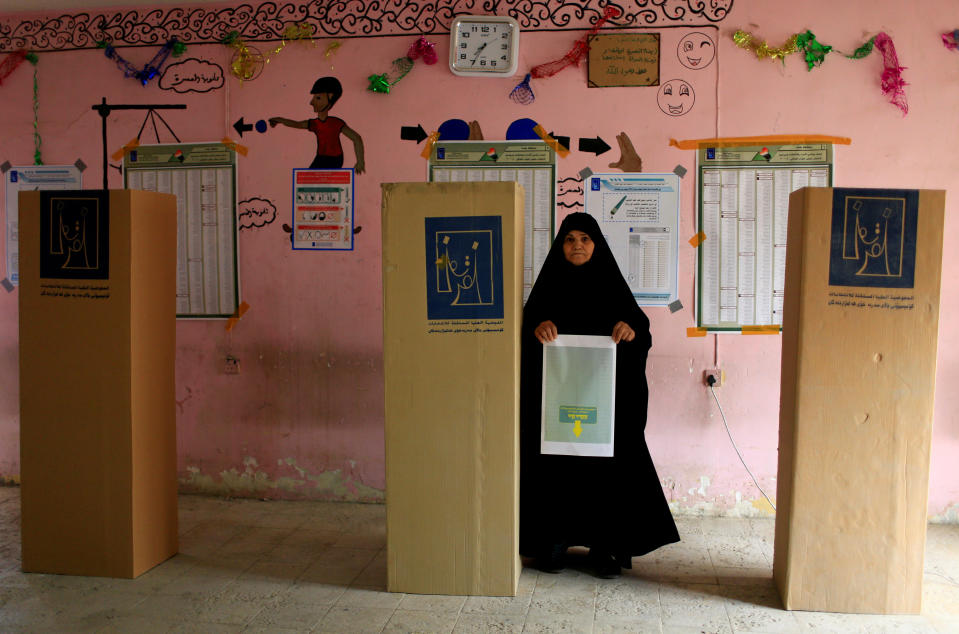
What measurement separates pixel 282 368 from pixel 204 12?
6.33 feet

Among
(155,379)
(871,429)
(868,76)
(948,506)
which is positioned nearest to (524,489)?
(871,429)

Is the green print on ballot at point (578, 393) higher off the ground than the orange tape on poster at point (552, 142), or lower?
lower

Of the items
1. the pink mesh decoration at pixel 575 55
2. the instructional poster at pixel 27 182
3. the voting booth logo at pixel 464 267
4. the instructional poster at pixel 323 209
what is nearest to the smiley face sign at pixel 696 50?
the pink mesh decoration at pixel 575 55

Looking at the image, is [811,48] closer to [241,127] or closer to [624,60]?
[624,60]

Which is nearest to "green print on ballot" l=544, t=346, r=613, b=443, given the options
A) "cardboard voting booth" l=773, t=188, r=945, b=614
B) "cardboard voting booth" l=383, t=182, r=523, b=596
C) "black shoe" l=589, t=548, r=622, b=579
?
"cardboard voting booth" l=383, t=182, r=523, b=596

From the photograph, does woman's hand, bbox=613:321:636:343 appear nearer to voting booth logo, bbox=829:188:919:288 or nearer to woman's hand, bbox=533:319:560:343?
woman's hand, bbox=533:319:560:343

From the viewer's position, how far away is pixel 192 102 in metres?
3.92

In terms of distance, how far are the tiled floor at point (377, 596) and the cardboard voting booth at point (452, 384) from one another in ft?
0.61

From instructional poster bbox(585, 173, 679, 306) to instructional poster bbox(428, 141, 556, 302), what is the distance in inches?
8.2

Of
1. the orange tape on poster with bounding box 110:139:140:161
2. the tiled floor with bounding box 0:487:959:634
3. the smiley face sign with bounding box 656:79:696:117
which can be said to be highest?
the smiley face sign with bounding box 656:79:696:117

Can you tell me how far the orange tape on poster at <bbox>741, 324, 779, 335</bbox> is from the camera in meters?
3.62

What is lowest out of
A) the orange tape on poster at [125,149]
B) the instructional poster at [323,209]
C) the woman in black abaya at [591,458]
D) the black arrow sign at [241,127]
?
the woman in black abaya at [591,458]

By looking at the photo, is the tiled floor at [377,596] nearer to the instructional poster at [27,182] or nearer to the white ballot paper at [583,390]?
the white ballot paper at [583,390]

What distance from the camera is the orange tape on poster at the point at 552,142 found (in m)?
3.67
